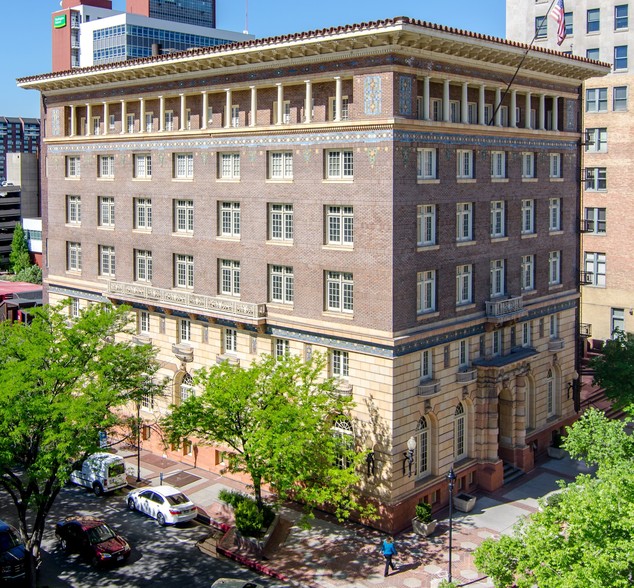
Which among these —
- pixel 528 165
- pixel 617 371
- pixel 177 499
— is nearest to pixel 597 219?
pixel 617 371

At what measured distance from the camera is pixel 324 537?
4231 centimetres

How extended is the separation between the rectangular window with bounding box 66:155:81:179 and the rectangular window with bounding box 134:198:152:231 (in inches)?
268

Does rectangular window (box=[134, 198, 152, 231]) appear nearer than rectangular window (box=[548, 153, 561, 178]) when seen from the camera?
No

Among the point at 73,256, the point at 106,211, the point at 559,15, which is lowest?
the point at 73,256

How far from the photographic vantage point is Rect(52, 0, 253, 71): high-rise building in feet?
549

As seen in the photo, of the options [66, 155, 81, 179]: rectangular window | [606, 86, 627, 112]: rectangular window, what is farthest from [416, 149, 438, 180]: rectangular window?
[606, 86, 627, 112]: rectangular window

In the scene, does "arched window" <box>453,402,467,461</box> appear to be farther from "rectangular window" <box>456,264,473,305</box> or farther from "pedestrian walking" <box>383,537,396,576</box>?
"pedestrian walking" <box>383,537,396,576</box>

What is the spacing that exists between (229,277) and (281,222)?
550 cm

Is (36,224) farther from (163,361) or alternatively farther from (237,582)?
(237,582)

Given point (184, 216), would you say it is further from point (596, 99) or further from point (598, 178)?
point (596, 99)

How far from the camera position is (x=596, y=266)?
237 ft

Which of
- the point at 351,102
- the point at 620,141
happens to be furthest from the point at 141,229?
the point at 620,141

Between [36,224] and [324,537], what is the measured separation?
4827 inches

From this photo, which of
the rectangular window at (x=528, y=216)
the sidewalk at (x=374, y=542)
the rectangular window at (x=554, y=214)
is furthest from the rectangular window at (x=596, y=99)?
the sidewalk at (x=374, y=542)
